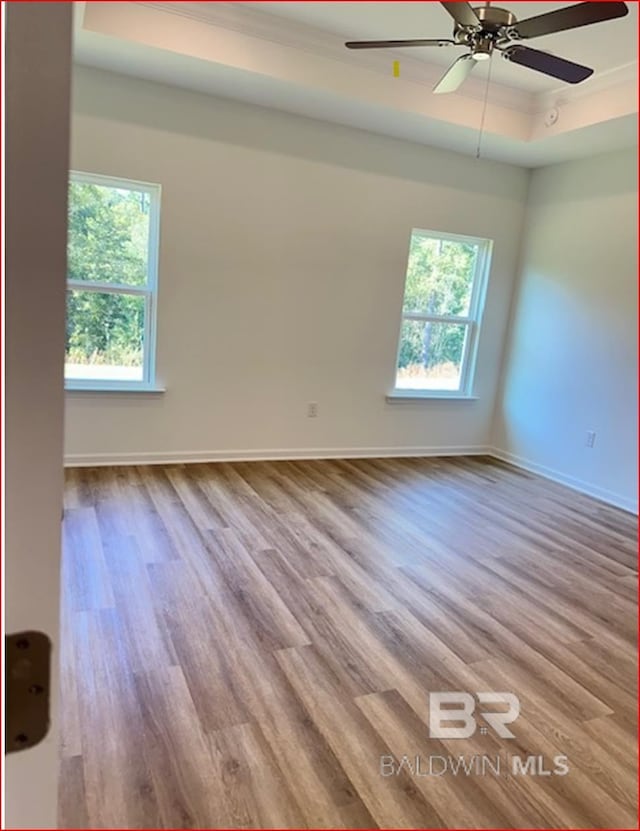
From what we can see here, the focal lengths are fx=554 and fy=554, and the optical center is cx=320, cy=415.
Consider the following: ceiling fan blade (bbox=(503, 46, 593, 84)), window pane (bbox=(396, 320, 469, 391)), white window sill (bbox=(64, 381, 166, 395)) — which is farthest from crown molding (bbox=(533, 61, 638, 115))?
white window sill (bbox=(64, 381, 166, 395))

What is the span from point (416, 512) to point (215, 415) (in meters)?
1.75

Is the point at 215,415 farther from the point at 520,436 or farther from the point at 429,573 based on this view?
the point at 520,436

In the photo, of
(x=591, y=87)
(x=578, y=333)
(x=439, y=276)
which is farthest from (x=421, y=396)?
(x=591, y=87)

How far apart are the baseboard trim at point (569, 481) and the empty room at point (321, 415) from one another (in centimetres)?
3

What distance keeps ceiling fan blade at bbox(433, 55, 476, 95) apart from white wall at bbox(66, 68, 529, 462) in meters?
1.41

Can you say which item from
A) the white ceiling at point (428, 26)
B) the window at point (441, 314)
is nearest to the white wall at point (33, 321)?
the white ceiling at point (428, 26)

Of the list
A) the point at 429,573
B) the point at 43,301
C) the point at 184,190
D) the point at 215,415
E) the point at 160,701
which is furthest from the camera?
the point at 215,415

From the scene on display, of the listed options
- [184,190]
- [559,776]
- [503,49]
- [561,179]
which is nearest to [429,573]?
[559,776]

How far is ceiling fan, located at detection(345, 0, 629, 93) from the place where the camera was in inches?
86.4

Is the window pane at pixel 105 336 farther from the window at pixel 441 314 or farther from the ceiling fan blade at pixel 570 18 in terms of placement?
the ceiling fan blade at pixel 570 18

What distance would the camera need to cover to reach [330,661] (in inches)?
80.9

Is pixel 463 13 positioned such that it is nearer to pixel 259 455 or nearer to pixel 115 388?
pixel 115 388

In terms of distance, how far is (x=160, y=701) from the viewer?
1780mm

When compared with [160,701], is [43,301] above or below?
above
